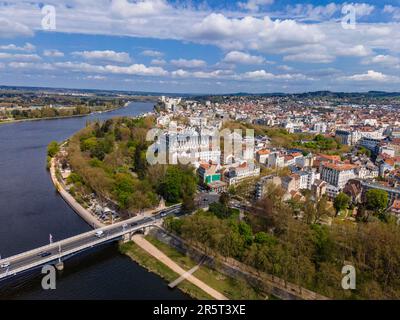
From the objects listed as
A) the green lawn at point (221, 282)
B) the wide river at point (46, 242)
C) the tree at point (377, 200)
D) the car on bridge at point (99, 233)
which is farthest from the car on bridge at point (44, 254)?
the tree at point (377, 200)

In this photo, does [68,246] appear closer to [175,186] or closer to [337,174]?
[175,186]

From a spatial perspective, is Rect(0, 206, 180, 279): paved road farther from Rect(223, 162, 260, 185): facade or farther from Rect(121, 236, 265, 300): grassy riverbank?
Rect(223, 162, 260, 185): facade

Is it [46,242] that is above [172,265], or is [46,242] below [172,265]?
above

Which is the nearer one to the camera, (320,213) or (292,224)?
(292,224)

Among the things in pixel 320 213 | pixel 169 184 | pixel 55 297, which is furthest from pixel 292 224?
pixel 55 297

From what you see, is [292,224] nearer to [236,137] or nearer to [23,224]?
[23,224]

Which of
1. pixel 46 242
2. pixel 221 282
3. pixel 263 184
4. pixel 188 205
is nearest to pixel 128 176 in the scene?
pixel 188 205
